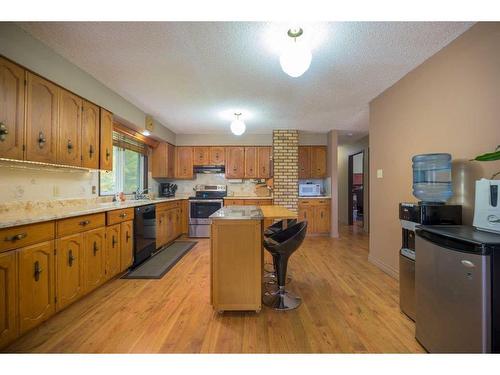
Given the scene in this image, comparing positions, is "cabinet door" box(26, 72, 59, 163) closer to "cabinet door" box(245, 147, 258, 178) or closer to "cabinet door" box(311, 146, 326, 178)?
"cabinet door" box(245, 147, 258, 178)

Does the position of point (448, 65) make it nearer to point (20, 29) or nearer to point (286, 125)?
point (286, 125)

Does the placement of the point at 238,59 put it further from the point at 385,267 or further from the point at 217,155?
the point at 217,155

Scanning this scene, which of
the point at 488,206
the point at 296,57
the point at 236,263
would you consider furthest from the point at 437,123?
the point at 236,263

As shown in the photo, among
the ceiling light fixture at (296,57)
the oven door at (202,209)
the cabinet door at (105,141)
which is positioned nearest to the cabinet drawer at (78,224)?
the cabinet door at (105,141)

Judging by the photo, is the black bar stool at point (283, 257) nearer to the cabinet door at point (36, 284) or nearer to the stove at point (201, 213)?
the cabinet door at point (36, 284)

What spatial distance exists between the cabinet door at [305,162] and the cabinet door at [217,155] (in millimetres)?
1926

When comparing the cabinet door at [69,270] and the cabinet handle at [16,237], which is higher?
the cabinet handle at [16,237]

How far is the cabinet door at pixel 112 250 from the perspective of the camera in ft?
8.29

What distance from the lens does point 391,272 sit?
281cm

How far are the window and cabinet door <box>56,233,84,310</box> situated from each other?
1451 mm

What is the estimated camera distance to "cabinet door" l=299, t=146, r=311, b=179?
5.54 meters

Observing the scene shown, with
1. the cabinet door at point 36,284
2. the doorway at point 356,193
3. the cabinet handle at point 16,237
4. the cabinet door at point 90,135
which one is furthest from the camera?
the doorway at point 356,193

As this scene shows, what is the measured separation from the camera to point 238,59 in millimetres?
2242
